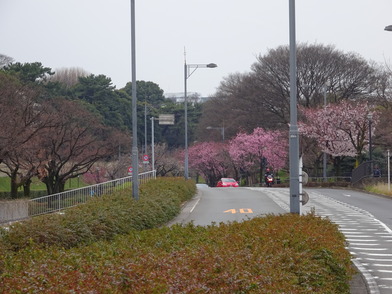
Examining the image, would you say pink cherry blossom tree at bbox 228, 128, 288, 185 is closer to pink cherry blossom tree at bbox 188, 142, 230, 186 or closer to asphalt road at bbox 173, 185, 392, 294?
pink cherry blossom tree at bbox 188, 142, 230, 186

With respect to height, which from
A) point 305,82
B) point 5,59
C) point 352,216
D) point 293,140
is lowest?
point 352,216

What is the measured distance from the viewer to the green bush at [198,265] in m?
7.21

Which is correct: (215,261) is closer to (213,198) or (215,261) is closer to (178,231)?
(178,231)

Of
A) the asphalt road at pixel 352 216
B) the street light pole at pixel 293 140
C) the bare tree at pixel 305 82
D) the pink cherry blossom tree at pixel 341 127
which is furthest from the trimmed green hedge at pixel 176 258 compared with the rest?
the bare tree at pixel 305 82

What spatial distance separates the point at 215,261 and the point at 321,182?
54170 millimetres

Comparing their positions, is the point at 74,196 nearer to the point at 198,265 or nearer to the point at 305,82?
the point at 198,265

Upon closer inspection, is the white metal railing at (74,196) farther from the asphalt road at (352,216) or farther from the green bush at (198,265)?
the green bush at (198,265)

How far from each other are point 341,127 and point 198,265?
180ft

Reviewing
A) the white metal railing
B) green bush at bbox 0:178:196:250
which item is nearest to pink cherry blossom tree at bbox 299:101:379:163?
the white metal railing

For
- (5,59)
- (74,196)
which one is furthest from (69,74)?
(74,196)

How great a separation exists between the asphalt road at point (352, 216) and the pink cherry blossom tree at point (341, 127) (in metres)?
20.0

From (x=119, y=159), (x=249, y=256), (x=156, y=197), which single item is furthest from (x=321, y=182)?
(x=249, y=256)

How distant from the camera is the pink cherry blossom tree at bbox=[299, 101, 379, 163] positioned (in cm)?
6088

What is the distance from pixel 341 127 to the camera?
6194 centimetres
